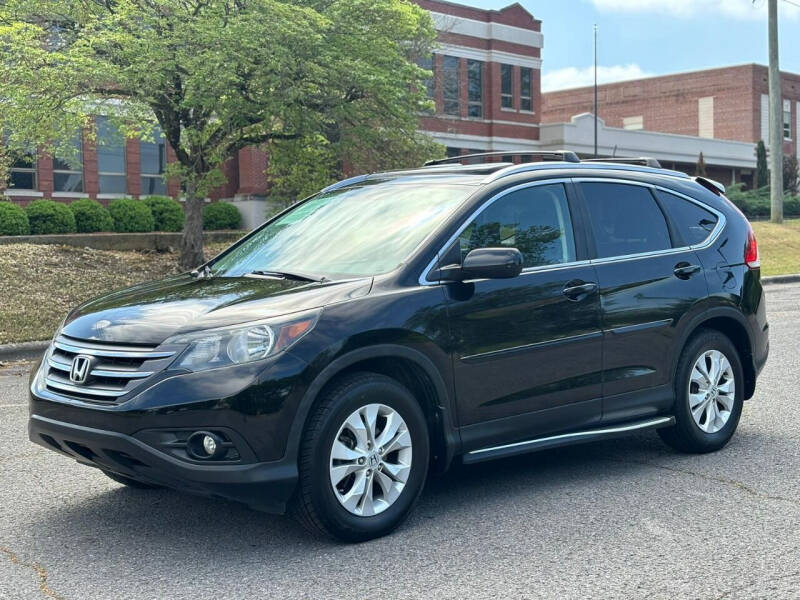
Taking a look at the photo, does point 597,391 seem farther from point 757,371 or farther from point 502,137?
point 502,137

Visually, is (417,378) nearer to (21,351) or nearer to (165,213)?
(21,351)

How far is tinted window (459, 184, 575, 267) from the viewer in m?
5.59

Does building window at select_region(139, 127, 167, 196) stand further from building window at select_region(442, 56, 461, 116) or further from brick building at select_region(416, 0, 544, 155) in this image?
building window at select_region(442, 56, 461, 116)

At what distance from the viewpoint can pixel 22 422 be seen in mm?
7836

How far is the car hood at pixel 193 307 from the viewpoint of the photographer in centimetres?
468

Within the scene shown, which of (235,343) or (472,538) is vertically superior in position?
(235,343)

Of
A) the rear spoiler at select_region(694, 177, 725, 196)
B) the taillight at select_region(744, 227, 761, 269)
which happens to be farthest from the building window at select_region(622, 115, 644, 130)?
the taillight at select_region(744, 227, 761, 269)

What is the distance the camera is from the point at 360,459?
4762 mm

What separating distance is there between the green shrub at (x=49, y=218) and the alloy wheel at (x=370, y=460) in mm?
23324

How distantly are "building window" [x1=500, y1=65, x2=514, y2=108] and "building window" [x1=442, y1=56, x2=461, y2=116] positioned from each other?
2.76 metres

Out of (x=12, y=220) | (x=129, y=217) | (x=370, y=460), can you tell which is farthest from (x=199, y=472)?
(x=129, y=217)

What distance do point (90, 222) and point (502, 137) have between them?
24.5 m

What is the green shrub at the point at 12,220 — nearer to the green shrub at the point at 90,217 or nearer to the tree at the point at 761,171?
the green shrub at the point at 90,217

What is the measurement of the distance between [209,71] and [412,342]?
1283 cm
